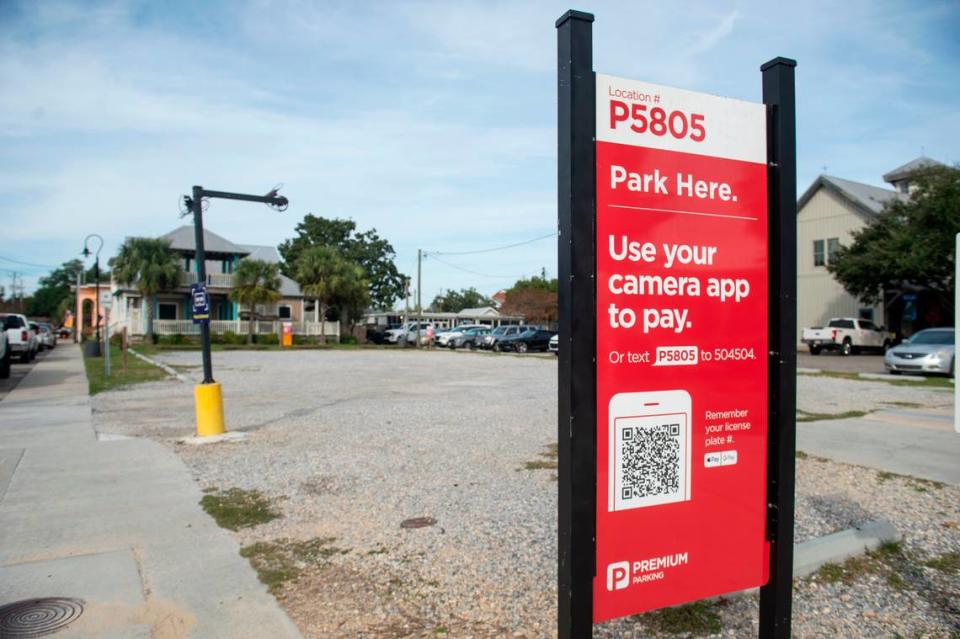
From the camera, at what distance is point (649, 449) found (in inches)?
115

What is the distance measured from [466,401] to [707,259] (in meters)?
11.6

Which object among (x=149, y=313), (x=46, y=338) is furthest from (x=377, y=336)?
(x=46, y=338)

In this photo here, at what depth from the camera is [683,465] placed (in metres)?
2.99

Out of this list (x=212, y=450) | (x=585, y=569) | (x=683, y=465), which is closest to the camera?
(x=585, y=569)

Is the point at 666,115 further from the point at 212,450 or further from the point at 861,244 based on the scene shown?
the point at 861,244

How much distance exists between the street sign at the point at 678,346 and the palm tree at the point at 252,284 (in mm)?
43730

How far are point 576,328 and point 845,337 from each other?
35.9m

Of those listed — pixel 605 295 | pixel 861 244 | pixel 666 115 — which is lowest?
pixel 605 295

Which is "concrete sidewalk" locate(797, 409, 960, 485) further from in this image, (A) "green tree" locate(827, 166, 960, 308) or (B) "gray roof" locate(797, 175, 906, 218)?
(B) "gray roof" locate(797, 175, 906, 218)

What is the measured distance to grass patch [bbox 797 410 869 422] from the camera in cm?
1136

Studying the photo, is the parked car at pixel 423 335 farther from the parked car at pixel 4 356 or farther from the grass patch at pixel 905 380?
the grass patch at pixel 905 380

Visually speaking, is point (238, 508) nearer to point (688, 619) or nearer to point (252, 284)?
point (688, 619)

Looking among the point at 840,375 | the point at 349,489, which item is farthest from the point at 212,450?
the point at 840,375

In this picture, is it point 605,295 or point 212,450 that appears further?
point 212,450
